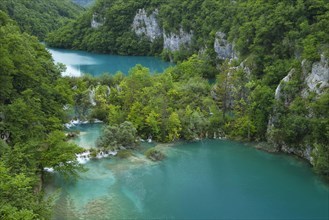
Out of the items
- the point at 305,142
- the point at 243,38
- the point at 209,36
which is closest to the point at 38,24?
the point at 209,36

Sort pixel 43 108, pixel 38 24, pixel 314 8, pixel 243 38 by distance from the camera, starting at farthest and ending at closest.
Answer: pixel 38 24
pixel 243 38
pixel 314 8
pixel 43 108

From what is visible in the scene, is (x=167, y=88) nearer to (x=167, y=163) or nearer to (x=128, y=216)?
(x=167, y=163)

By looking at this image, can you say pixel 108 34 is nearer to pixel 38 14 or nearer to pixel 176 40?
pixel 176 40

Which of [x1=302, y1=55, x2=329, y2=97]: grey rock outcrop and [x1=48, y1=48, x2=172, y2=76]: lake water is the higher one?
[x1=302, y1=55, x2=329, y2=97]: grey rock outcrop

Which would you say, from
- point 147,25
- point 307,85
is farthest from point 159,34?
point 307,85

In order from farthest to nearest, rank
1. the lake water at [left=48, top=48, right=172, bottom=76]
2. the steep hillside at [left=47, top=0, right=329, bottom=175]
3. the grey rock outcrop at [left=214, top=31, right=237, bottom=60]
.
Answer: the lake water at [left=48, top=48, right=172, bottom=76], the grey rock outcrop at [left=214, top=31, right=237, bottom=60], the steep hillside at [left=47, top=0, right=329, bottom=175]

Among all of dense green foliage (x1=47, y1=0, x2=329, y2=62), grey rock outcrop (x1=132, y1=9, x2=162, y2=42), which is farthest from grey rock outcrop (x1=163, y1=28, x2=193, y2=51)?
grey rock outcrop (x1=132, y1=9, x2=162, y2=42)

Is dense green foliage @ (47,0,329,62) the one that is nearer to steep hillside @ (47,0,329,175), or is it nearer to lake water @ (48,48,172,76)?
steep hillside @ (47,0,329,175)
